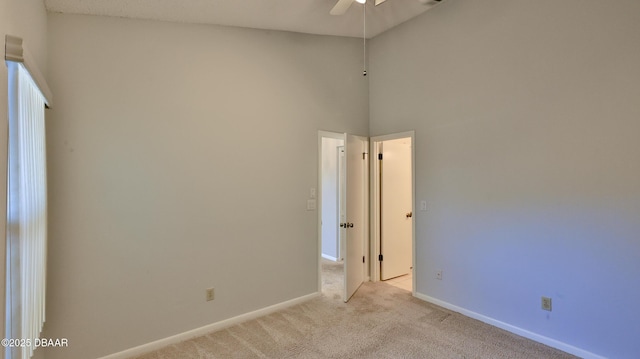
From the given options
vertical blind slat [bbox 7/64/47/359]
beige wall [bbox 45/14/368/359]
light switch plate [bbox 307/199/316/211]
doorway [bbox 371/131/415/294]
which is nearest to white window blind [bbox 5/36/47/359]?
vertical blind slat [bbox 7/64/47/359]

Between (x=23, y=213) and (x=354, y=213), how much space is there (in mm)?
3031

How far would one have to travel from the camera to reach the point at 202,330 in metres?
Result: 2.81

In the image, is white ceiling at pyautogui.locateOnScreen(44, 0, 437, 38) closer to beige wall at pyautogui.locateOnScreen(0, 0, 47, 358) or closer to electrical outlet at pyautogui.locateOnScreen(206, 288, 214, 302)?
beige wall at pyautogui.locateOnScreen(0, 0, 47, 358)

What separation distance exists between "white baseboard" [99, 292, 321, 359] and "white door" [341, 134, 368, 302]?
583 millimetres

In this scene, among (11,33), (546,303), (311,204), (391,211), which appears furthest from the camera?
(391,211)

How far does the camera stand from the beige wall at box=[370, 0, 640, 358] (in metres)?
2.28

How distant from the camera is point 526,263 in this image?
2.76 meters

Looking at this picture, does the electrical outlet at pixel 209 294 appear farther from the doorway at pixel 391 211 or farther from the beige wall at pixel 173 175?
the doorway at pixel 391 211

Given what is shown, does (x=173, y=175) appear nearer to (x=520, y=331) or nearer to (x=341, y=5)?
(x=341, y=5)

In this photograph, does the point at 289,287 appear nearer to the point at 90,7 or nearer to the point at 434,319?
the point at 434,319

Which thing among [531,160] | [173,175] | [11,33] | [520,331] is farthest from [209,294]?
[531,160]

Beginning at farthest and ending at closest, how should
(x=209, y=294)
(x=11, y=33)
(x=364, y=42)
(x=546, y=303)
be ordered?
1. (x=364, y=42)
2. (x=209, y=294)
3. (x=546, y=303)
4. (x=11, y=33)

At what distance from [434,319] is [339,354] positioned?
3.91 ft

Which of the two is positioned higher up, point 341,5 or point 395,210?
point 341,5
